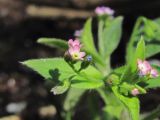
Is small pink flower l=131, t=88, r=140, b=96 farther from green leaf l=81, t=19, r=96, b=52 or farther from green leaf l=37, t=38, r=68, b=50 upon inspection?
green leaf l=81, t=19, r=96, b=52

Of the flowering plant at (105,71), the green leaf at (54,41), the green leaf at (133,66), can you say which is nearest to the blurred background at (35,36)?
the flowering plant at (105,71)

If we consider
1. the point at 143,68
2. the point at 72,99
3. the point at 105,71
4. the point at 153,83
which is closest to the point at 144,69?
the point at 143,68

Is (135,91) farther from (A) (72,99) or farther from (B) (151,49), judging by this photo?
(A) (72,99)

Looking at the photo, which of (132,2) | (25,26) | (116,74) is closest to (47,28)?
(25,26)

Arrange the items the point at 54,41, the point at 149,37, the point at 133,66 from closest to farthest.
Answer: the point at 133,66
the point at 54,41
the point at 149,37

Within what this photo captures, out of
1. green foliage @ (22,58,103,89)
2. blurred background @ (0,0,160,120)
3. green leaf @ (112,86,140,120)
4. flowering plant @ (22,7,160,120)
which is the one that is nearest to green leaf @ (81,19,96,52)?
flowering plant @ (22,7,160,120)

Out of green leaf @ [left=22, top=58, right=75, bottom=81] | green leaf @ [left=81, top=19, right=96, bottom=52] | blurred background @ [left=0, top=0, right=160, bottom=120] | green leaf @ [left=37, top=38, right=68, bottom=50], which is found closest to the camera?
green leaf @ [left=22, top=58, right=75, bottom=81]
